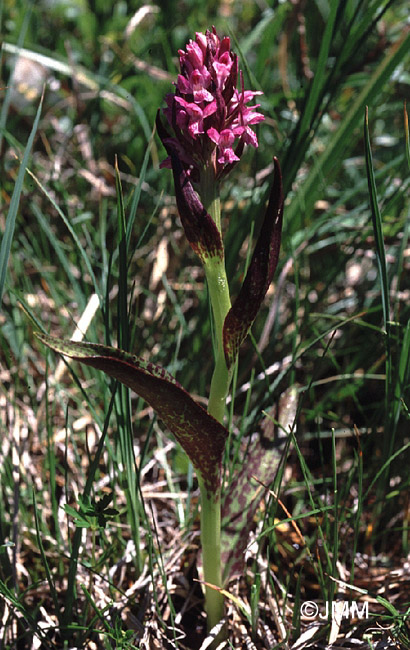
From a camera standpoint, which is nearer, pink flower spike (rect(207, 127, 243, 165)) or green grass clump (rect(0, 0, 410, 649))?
pink flower spike (rect(207, 127, 243, 165))

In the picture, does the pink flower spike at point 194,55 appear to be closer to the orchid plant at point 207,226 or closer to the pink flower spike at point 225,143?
the orchid plant at point 207,226

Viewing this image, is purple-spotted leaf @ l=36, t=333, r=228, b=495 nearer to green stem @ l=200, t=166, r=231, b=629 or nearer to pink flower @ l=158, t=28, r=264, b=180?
green stem @ l=200, t=166, r=231, b=629

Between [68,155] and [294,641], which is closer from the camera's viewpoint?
[294,641]

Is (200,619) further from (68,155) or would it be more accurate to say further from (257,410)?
(68,155)

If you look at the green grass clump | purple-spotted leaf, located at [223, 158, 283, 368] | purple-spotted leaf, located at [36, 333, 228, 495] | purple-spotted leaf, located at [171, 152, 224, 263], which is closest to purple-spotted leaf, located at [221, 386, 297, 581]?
the green grass clump

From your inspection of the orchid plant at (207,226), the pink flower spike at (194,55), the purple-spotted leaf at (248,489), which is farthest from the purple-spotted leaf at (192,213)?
the purple-spotted leaf at (248,489)

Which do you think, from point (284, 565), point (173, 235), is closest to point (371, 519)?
point (284, 565)

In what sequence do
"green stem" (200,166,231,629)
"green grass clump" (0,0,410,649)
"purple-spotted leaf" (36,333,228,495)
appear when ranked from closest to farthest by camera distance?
"purple-spotted leaf" (36,333,228,495), "green stem" (200,166,231,629), "green grass clump" (0,0,410,649)

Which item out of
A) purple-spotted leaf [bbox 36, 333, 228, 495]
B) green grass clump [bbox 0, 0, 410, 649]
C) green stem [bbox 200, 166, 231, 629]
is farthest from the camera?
green grass clump [bbox 0, 0, 410, 649]
